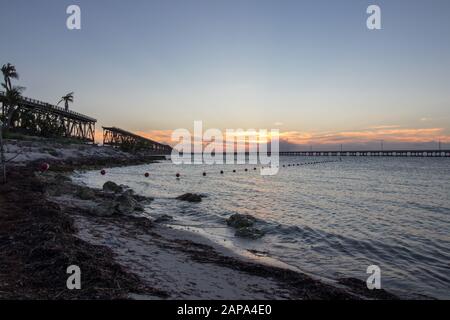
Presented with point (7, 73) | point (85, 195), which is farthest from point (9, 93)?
point (85, 195)

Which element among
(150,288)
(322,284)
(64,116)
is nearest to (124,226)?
(150,288)

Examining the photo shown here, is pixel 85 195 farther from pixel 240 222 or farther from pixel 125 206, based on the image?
pixel 240 222

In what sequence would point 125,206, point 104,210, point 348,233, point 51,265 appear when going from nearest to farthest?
point 51,265, point 348,233, point 104,210, point 125,206

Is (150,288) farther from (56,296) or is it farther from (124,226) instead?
(124,226)

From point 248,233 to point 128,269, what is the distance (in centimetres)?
802

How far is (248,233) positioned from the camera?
15.5 metres

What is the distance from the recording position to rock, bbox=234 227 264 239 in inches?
607

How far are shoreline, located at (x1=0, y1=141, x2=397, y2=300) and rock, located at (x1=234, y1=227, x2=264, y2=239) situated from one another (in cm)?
320

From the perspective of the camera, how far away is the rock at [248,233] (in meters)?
15.4

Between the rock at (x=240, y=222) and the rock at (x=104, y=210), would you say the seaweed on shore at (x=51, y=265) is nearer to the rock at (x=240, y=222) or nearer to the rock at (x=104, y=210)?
the rock at (x=104, y=210)

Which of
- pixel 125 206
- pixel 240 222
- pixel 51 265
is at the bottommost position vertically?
pixel 240 222

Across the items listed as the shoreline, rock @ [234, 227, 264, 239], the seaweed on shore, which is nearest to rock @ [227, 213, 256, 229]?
rock @ [234, 227, 264, 239]

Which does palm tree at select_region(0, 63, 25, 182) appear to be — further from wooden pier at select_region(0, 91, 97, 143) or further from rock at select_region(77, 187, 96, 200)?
rock at select_region(77, 187, 96, 200)

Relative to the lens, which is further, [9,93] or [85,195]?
[9,93]
